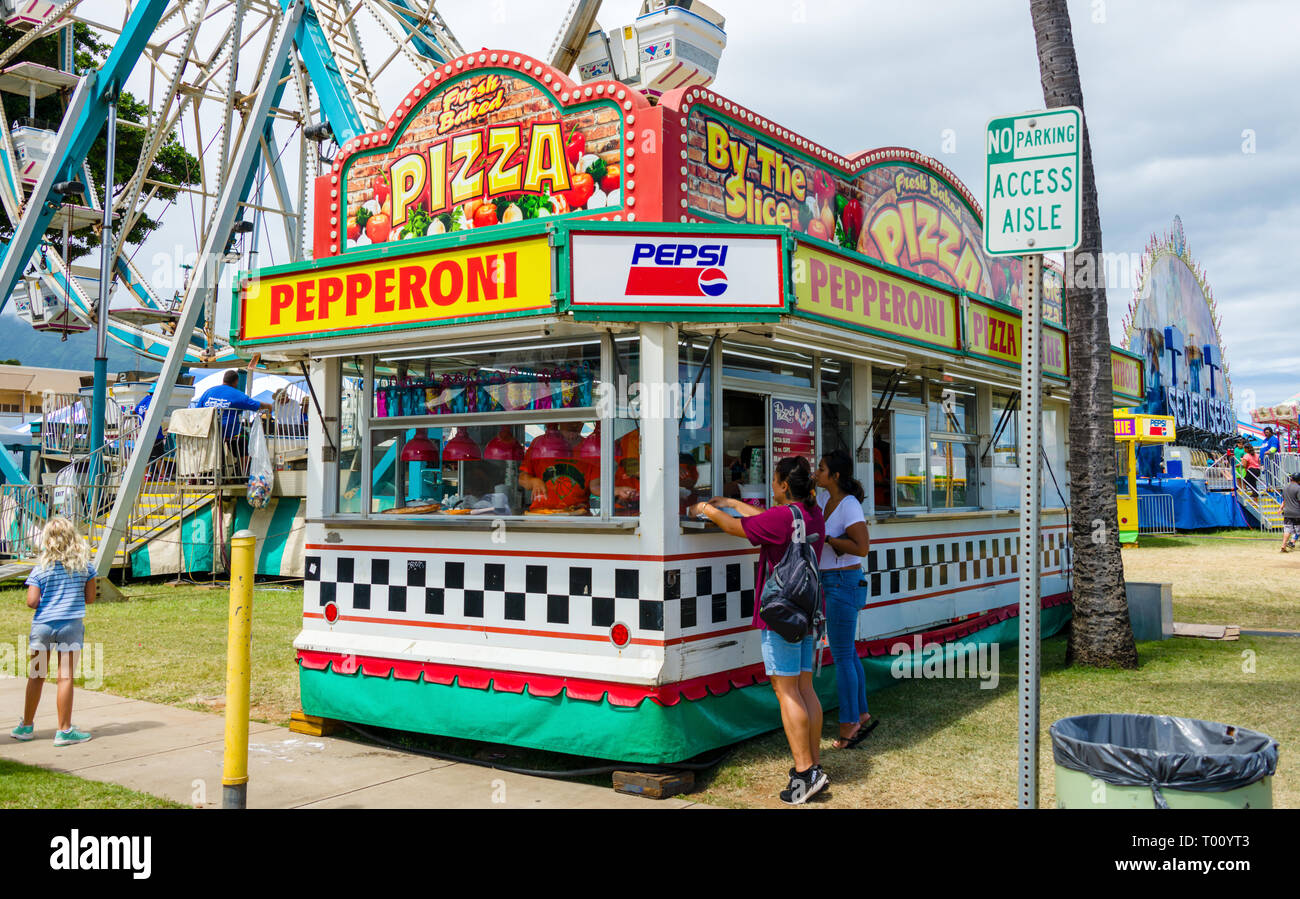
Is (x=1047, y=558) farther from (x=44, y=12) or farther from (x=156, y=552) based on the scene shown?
(x=44, y=12)

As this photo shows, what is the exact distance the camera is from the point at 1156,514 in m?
27.0

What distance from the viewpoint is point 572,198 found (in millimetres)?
6086

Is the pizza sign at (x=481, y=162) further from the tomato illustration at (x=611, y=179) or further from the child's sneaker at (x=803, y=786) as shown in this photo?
the child's sneaker at (x=803, y=786)

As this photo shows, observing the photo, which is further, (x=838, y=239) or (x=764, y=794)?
(x=838, y=239)

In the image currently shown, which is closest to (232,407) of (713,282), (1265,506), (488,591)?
(488,591)

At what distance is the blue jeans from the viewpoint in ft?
20.5

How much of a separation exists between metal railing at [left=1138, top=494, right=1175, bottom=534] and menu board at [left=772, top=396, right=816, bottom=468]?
23.3 m

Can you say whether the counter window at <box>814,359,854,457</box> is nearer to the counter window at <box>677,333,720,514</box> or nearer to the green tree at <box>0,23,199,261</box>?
the counter window at <box>677,333,720,514</box>

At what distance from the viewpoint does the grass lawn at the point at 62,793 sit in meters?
5.12

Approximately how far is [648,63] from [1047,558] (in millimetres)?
7076

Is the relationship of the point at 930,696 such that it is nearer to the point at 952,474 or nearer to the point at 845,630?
the point at 845,630

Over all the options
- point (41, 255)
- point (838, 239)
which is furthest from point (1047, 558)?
point (41, 255)

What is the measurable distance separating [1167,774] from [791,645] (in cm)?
228
